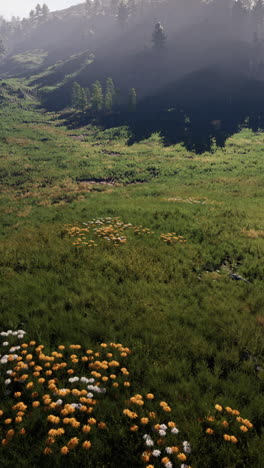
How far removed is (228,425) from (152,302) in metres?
3.41

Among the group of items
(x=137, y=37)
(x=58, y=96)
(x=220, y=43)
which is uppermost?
(x=137, y=37)

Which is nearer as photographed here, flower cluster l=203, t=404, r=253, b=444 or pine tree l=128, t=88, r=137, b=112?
flower cluster l=203, t=404, r=253, b=444

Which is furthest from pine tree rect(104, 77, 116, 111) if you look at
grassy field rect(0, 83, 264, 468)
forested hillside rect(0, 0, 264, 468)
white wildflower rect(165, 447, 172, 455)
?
white wildflower rect(165, 447, 172, 455)

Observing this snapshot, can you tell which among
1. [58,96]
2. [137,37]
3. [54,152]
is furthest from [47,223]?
[137,37]

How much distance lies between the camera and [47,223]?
46.9ft

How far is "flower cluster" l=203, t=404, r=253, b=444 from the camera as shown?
12.2 feet

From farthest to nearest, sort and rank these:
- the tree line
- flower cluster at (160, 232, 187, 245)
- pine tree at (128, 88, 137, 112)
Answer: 1. the tree line
2. pine tree at (128, 88, 137, 112)
3. flower cluster at (160, 232, 187, 245)

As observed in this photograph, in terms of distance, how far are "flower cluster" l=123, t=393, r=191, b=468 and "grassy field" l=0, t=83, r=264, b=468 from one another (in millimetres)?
85

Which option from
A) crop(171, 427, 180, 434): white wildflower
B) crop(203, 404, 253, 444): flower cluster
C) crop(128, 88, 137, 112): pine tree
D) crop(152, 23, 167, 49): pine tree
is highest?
crop(152, 23, 167, 49): pine tree

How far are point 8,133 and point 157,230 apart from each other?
49.3m

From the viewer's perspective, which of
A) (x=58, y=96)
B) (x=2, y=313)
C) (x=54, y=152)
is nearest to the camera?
(x=2, y=313)

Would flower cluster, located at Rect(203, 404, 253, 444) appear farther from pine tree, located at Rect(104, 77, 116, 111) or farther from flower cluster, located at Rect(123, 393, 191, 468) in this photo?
pine tree, located at Rect(104, 77, 116, 111)

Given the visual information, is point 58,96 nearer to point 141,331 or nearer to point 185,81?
point 185,81

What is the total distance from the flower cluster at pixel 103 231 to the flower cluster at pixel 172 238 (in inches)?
29.5
